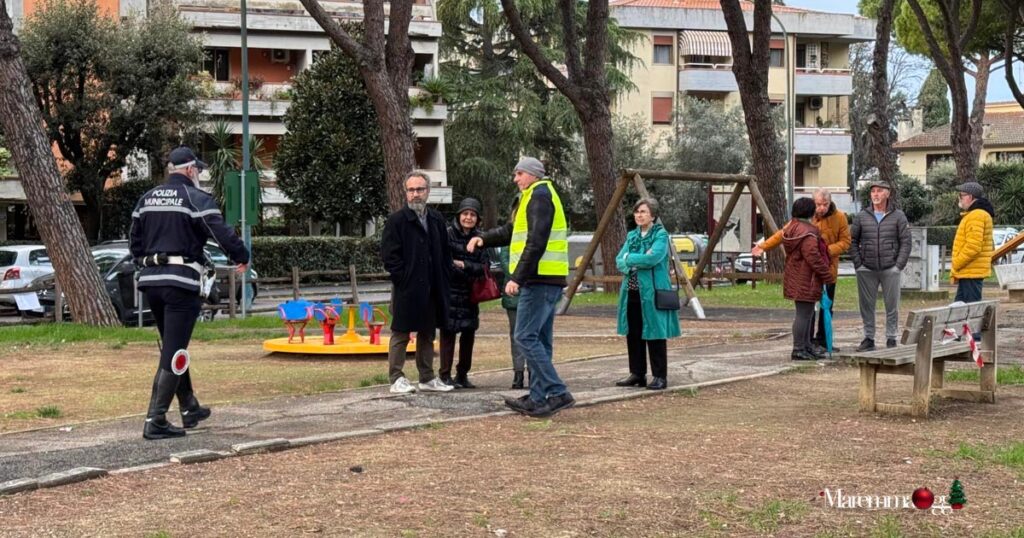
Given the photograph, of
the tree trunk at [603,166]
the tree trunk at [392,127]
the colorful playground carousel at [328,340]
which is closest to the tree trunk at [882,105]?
the tree trunk at [603,166]

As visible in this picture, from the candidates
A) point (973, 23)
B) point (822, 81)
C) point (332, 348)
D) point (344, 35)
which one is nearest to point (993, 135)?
point (822, 81)

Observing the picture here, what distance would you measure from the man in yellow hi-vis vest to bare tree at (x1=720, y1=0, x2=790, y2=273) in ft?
58.1

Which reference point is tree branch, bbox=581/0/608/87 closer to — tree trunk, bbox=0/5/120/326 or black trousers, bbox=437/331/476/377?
tree trunk, bbox=0/5/120/326

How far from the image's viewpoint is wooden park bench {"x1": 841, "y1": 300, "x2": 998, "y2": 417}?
32.5ft

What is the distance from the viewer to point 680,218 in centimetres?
5953

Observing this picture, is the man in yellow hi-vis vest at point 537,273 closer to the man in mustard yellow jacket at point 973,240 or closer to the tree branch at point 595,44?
the man in mustard yellow jacket at point 973,240

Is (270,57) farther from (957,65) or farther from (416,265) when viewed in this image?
(416,265)

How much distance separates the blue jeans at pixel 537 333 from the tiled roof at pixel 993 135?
73.2m

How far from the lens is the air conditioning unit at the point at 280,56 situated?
53219 millimetres

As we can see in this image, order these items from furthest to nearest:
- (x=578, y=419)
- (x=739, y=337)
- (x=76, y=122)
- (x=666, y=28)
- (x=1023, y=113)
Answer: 1. (x=1023, y=113)
2. (x=666, y=28)
3. (x=76, y=122)
4. (x=739, y=337)
5. (x=578, y=419)

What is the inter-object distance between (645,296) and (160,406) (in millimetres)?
4108

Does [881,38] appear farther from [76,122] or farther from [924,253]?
[76,122]

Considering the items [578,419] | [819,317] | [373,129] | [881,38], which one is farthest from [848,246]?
[373,129]

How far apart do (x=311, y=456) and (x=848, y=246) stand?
776 centimetres
